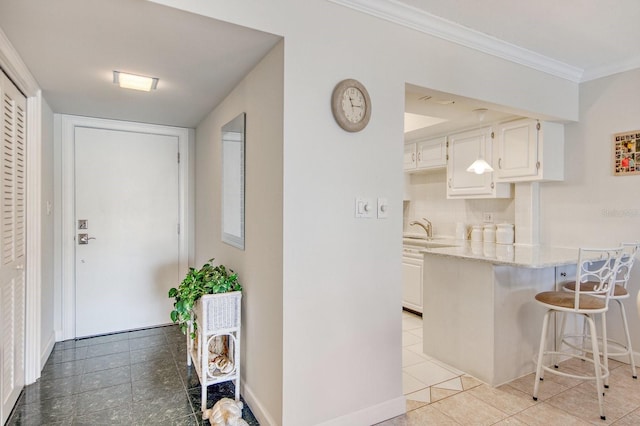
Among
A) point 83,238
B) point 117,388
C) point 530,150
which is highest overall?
point 530,150

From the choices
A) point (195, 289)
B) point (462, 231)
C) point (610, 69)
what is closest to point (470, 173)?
point (462, 231)

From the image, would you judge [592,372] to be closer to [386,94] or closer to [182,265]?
[386,94]

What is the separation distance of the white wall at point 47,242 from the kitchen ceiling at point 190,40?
11.0 inches

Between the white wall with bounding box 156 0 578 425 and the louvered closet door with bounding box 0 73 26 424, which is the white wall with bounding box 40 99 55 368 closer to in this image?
the louvered closet door with bounding box 0 73 26 424

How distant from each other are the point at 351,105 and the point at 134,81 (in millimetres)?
1547

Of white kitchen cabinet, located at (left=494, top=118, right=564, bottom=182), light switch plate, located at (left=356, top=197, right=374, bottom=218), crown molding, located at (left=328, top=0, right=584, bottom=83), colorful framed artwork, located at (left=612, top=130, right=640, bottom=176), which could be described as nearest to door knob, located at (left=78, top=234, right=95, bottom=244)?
light switch plate, located at (left=356, top=197, right=374, bottom=218)

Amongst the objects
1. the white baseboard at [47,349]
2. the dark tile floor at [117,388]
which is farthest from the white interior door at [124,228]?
the dark tile floor at [117,388]

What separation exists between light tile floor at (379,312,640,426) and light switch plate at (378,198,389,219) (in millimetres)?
1204

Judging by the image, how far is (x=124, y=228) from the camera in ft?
12.1

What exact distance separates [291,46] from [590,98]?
2.88m

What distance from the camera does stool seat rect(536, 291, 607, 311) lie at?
2.29m

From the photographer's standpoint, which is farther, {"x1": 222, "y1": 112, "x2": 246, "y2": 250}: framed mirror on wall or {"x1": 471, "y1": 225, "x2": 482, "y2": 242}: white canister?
{"x1": 471, "y1": 225, "x2": 482, "y2": 242}: white canister

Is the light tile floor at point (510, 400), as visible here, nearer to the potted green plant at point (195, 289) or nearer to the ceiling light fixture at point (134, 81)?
the potted green plant at point (195, 289)

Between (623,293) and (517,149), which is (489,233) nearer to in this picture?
(517,149)
